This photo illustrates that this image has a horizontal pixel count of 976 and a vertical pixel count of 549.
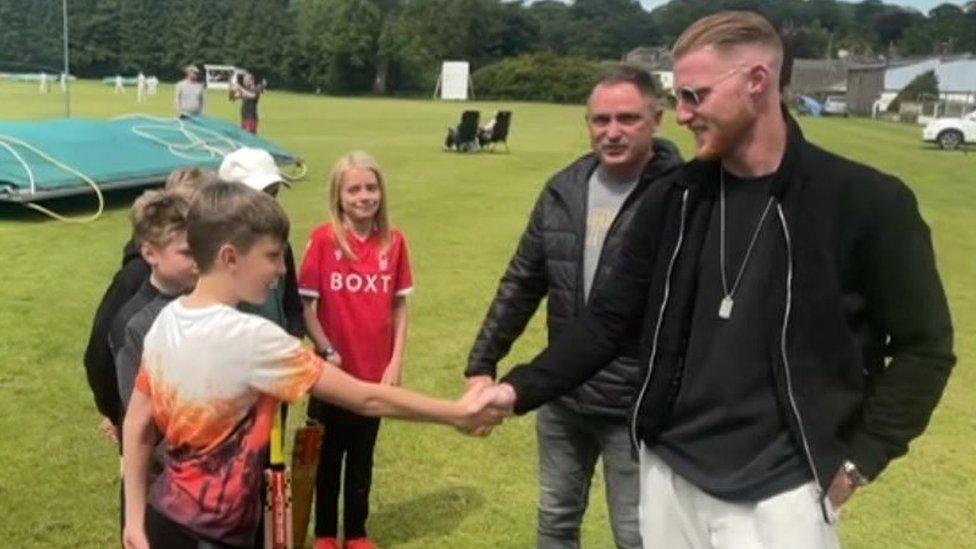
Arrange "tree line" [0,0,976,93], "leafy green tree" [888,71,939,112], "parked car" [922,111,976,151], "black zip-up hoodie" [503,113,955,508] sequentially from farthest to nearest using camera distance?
"tree line" [0,0,976,93] < "leafy green tree" [888,71,939,112] < "parked car" [922,111,976,151] < "black zip-up hoodie" [503,113,955,508]

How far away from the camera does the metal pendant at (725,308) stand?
2.46 m

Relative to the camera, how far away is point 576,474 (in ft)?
12.2

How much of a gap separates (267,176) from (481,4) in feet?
364

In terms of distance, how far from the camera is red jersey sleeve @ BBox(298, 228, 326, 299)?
4.56 m

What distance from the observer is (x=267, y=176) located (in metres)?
4.19

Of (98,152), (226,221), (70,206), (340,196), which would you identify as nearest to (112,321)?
(226,221)

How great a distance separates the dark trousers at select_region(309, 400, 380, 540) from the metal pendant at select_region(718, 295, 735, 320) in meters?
2.40

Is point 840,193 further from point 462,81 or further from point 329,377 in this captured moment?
point 462,81

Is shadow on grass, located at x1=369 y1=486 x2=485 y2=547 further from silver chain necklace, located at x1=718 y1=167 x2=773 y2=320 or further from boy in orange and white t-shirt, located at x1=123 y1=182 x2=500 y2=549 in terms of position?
silver chain necklace, located at x1=718 y1=167 x2=773 y2=320

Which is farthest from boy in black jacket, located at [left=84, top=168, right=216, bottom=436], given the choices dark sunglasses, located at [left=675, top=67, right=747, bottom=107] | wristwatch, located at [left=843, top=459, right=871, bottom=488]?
wristwatch, located at [left=843, top=459, right=871, bottom=488]

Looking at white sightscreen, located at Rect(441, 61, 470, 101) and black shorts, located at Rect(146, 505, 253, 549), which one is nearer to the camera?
black shorts, located at Rect(146, 505, 253, 549)

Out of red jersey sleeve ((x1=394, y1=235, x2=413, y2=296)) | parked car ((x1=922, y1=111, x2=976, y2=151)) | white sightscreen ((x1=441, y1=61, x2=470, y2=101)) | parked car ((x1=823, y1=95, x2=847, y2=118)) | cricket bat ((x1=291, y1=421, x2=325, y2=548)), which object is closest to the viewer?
cricket bat ((x1=291, y1=421, x2=325, y2=548))

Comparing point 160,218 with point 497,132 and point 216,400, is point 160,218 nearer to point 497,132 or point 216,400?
point 216,400

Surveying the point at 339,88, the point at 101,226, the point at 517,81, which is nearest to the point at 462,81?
the point at 517,81
